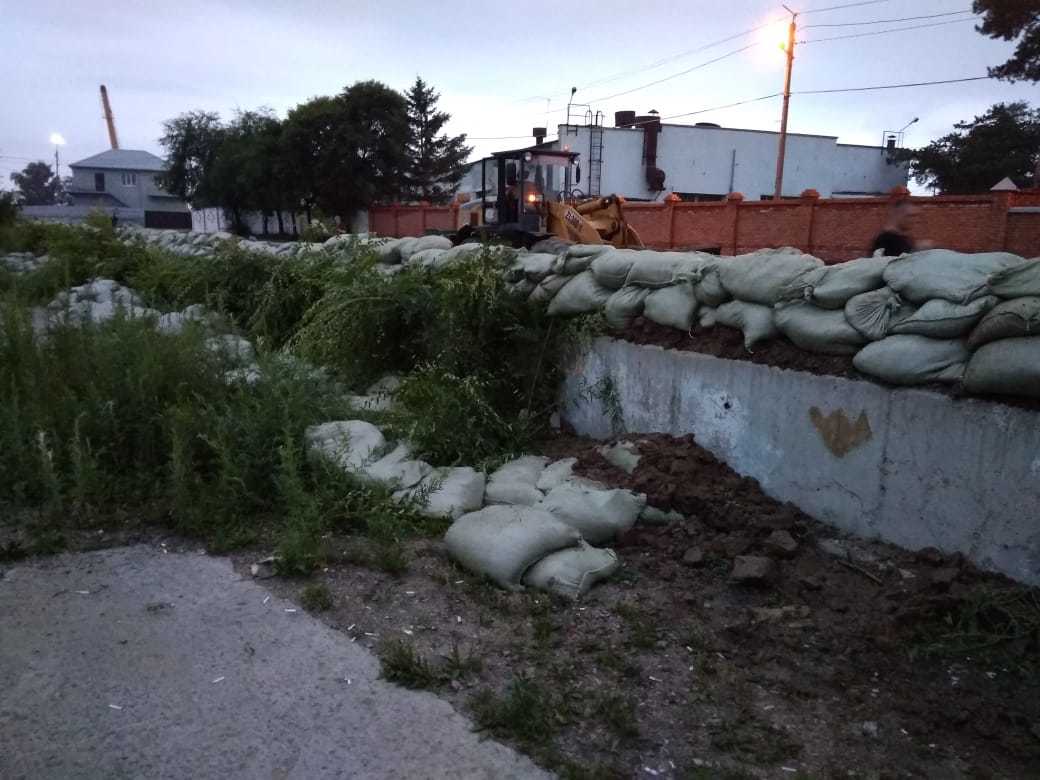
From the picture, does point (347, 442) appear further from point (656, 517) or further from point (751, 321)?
point (751, 321)

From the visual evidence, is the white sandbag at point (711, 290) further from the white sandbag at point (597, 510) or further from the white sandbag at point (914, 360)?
the white sandbag at point (597, 510)

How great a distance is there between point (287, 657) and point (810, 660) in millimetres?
1891

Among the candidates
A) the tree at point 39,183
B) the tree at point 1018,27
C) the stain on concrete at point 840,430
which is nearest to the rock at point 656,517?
the stain on concrete at point 840,430

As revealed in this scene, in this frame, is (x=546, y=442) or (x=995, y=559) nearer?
(x=995, y=559)

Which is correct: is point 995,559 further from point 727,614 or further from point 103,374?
point 103,374

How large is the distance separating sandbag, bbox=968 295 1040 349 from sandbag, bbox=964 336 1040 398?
3 centimetres

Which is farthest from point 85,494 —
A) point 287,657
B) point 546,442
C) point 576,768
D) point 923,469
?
point 923,469

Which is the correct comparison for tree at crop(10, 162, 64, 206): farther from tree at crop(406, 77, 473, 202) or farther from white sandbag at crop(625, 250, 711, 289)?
white sandbag at crop(625, 250, 711, 289)

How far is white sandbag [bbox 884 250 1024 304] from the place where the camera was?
3609 mm

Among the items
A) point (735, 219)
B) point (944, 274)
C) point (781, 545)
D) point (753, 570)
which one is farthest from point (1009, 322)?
point (735, 219)

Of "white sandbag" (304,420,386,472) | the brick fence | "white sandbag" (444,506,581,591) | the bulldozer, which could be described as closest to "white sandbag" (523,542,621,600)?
"white sandbag" (444,506,581,591)

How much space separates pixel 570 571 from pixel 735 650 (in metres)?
0.76

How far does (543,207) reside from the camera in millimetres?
14602

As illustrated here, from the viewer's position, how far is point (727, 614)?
11.4 feet
